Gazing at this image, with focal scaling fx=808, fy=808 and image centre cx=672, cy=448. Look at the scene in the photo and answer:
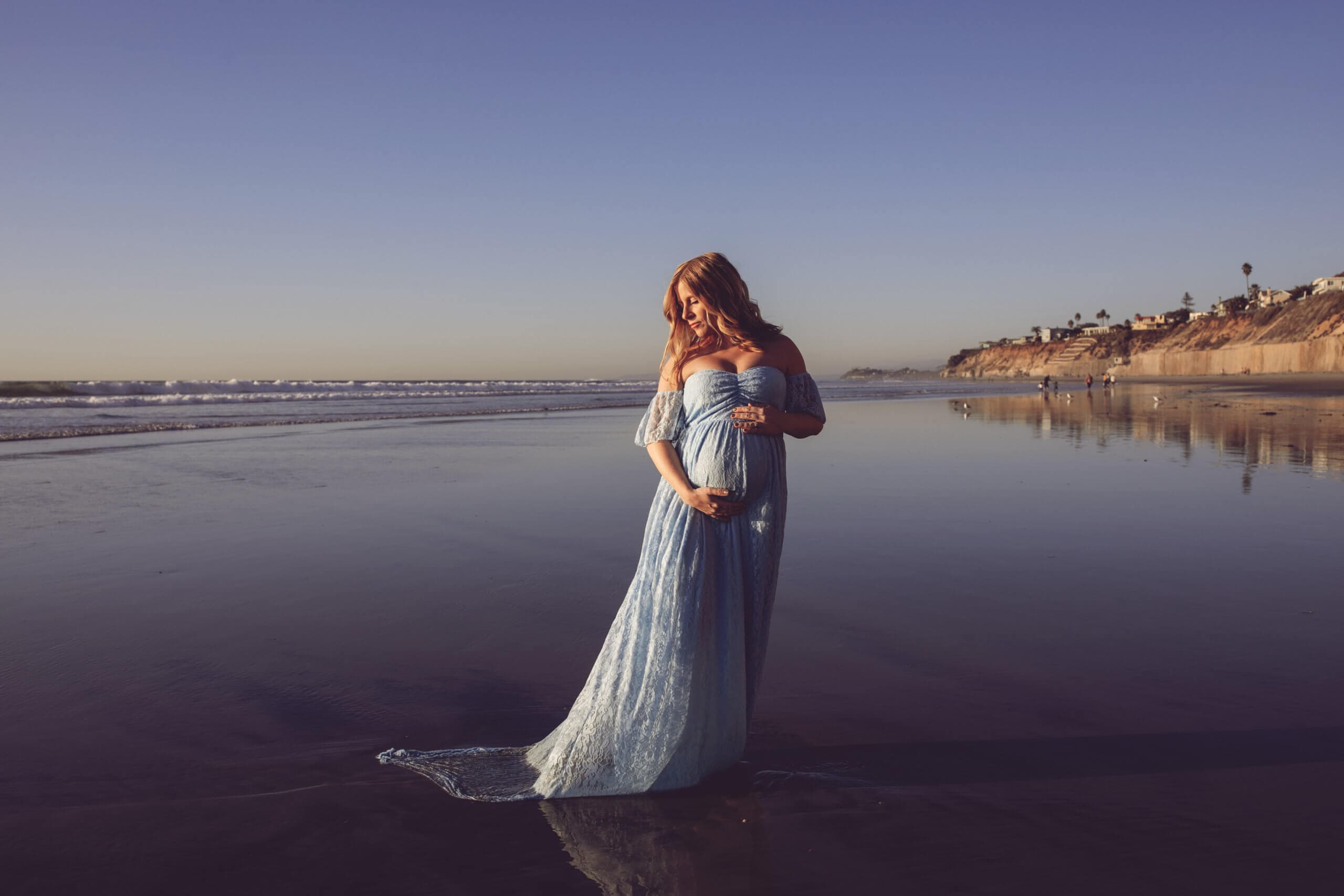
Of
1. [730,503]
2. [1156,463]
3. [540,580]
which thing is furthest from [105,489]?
[1156,463]

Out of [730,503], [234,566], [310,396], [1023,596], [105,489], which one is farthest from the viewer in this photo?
[310,396]

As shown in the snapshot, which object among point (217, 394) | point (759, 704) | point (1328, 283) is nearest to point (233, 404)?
point (217, 394)

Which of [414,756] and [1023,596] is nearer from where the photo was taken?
[414,756]

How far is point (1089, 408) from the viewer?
25.7 m

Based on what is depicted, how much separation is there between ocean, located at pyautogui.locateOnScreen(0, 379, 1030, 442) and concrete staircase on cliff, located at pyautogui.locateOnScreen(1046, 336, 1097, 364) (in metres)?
93.4

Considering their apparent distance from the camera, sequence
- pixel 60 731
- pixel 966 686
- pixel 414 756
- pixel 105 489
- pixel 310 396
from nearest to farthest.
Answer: pixel 414 756 < pixel 60 731 < pixel 966 686 < pixel 105 489 < pixel 310 396

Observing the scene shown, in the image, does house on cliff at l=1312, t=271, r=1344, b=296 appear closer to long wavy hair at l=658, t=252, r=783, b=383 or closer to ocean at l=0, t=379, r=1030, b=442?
ocean at l=0, t=379, r=1030, b=442

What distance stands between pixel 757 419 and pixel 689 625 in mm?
760

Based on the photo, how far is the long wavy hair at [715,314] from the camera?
9.43 feet

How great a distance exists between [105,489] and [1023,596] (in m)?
10.5

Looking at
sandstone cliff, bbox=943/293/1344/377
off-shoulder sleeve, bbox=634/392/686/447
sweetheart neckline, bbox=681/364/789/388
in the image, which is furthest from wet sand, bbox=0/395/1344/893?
sandstone cliff, bbox=943/293/1344/377

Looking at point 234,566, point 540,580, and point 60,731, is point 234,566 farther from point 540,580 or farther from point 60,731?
point 60,731

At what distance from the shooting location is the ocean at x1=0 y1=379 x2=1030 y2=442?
72.3 feet

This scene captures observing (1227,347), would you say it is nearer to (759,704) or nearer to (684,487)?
(759,704)
